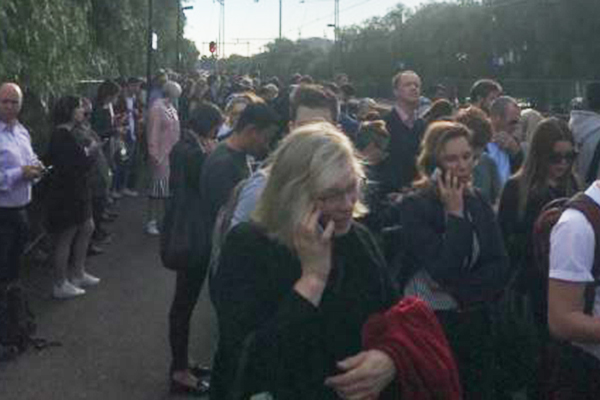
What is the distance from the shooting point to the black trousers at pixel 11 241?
7.04 m

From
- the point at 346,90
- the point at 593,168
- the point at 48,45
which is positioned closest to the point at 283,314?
the point at 593,168

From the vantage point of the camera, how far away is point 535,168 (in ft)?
17.1

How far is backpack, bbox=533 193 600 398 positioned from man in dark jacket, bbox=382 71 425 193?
3.42 meters

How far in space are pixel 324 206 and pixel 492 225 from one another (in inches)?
73.0

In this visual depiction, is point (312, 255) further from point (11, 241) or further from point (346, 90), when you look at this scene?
point (346, 90)

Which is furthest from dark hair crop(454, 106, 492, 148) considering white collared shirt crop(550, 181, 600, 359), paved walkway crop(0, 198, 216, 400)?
white collared shirt crop(550, 181, 600, 359)

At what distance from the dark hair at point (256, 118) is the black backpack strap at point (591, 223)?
2.34 m

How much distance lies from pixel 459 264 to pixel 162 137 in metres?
7.93

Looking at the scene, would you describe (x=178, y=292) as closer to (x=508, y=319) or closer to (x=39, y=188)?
(x=508, y=319)

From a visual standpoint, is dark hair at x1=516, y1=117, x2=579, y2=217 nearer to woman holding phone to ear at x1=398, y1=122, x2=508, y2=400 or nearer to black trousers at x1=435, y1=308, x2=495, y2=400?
woman holding phone to ear at x1=398, y1=122, x2=508, y2=400

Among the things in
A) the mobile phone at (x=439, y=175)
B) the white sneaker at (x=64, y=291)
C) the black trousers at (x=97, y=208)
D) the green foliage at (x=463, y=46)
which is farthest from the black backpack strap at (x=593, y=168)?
the green foliage at (x=463, y=46)

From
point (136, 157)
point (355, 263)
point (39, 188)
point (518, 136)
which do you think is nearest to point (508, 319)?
point (355, 263)

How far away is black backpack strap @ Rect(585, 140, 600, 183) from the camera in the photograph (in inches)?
229

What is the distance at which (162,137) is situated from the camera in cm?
1177
